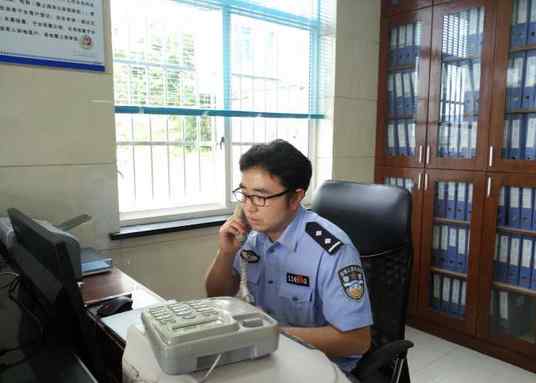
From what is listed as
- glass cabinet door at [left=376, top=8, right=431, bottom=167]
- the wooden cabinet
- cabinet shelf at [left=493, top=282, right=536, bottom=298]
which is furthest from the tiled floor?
glass cabinet door at [left=376, top=8, right=431, bottom=167]

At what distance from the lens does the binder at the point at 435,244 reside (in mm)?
2889

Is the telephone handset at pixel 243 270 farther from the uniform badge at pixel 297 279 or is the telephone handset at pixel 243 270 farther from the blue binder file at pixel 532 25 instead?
the blue binder file at pixel 532 25

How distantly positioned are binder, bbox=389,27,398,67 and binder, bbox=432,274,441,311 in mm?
Result: 1564

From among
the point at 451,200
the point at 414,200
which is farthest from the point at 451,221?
the point at 414,200

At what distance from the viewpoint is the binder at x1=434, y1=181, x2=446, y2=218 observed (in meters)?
2.83

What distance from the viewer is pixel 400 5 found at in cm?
289

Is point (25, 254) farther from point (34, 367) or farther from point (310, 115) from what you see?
point (310, 115)

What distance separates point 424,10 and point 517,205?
1397mm

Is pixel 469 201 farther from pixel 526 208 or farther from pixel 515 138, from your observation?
pixel 515 138

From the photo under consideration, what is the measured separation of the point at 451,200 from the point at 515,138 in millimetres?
550

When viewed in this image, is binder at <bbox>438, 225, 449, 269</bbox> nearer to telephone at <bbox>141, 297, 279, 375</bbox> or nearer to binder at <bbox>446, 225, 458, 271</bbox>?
binder at <bbox>446, 225, 458, 271</bbox>

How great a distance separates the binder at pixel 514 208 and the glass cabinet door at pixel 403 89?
1.96ft

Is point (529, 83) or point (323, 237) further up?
point (529, 83)

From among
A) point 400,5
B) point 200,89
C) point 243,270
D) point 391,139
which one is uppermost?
point 400,5
